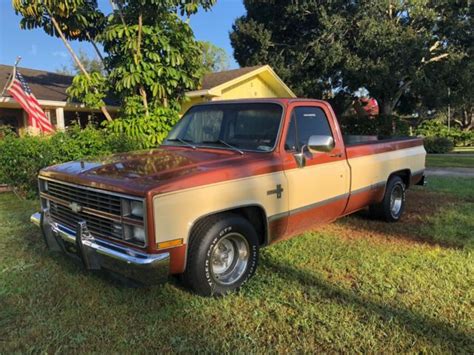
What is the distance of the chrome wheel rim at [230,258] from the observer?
3924mm

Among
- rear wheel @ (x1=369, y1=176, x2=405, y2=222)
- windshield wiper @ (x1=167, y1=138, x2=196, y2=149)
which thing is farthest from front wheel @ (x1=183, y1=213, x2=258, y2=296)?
rear wheel @ (x1=369, y1=176, x2=405, y2=222)

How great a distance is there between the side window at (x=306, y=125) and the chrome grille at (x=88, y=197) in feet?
6.34

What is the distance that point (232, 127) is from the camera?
4715 mm

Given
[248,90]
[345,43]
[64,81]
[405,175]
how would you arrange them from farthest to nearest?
[345,43] → [64,81] → [248,90] → [405,175]

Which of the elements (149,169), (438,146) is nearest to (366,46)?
(438,146)

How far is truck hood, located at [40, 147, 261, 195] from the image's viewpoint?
3352 millimetres

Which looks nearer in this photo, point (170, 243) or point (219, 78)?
point (170, 243)

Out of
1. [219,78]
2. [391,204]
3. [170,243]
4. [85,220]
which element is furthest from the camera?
[219,78]

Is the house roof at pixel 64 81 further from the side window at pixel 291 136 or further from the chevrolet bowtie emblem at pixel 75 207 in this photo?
the chevrolet bowtie emblem at pixel 75 207

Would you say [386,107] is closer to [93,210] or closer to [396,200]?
[396,200]

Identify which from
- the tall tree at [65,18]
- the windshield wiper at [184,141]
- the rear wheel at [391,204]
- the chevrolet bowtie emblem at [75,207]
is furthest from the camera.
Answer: the tall tree at [65,18]

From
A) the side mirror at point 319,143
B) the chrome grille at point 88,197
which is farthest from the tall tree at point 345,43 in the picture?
the chrome grille at point 88,197

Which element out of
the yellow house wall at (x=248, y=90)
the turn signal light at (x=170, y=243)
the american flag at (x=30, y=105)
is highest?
the yellow house wall at (x=248, y=90)

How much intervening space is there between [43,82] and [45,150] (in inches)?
448
